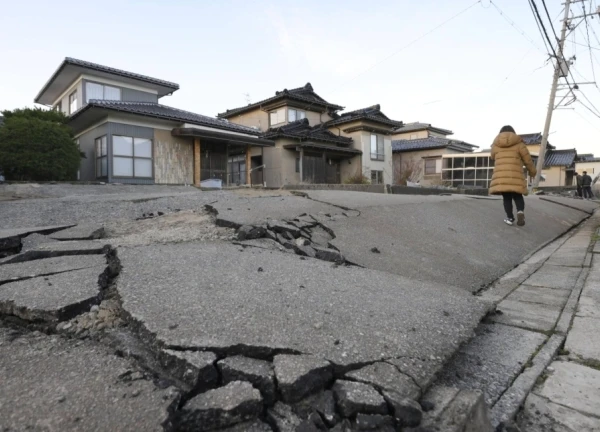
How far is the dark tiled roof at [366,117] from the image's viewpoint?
2155 cm

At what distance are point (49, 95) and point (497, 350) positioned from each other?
70.7 feet

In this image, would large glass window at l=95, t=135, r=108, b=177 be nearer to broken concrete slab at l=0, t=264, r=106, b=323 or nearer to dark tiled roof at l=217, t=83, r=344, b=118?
dark tiled roof at l=217, t=83, r=344, b=118

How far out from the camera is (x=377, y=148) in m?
22.7

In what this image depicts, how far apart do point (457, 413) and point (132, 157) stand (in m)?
14.2

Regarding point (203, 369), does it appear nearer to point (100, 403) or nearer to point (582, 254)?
point (100, 403)

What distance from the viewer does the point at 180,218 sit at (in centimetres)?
425

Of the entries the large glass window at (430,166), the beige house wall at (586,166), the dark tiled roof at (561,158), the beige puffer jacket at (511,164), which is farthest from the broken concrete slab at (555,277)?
the beige house wall at (586,166)

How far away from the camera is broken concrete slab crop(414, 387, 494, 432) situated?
1.15 metres

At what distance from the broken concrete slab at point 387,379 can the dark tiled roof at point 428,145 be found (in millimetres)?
25758

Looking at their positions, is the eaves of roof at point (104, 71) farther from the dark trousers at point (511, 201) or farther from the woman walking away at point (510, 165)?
the dark trousers at point (511, 201)

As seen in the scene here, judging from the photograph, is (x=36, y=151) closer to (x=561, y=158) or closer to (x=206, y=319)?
(x=206, y=319)

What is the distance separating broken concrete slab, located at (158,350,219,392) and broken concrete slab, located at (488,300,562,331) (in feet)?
5.76

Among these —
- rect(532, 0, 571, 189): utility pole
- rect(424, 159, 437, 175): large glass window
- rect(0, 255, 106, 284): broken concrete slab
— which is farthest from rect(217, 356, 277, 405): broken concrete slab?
rect(424, 159, 437, 175): large glass window

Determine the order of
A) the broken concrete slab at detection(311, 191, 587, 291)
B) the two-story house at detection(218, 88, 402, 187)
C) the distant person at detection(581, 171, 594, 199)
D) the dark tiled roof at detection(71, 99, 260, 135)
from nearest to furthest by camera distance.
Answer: the broken concrete slab at detection(311, 191, 587, 291)
the dark tiled roof at detection(71, 99, 260, 135)
the distant person at detection(581, 171, 594, 199)
the two-story house at detection(218, 88, 402, 187)
